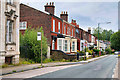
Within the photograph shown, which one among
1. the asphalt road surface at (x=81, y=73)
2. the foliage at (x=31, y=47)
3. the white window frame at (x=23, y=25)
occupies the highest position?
the white window frame at (x=23, y=25)

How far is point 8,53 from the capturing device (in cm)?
2000

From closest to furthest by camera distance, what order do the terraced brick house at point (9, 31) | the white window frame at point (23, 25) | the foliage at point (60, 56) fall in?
1. the terraced brick house at point (9, 31)
2. the foliage at point (60, 56)
3. the white window frame at point (23, 25)

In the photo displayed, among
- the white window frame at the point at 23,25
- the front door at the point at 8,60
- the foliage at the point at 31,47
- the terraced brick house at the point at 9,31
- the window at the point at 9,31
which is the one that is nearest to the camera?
the terraced brick house at the point at 9,31

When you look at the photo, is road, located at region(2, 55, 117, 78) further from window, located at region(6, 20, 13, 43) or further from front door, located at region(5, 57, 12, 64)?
window, located at region(6, 20, 13, 43)

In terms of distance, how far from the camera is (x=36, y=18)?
111 feet

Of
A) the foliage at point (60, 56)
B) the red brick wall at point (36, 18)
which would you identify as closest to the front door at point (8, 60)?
the foliage at point (60, 56)

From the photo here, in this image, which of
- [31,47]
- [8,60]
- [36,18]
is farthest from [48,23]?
[8,60]

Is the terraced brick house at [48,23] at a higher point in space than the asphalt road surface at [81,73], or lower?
higher

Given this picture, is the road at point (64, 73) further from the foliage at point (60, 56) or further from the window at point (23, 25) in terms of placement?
the window at point (23, 25)

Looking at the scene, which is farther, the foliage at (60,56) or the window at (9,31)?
the foliage at (60,56)

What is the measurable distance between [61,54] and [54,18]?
6.98m

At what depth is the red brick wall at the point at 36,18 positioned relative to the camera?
33.2 m

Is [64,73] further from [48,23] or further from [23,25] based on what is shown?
[23,25]

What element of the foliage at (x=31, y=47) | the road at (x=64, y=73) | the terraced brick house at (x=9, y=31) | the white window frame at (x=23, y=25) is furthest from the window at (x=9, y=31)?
the white window frame at (x=23, y=25)
